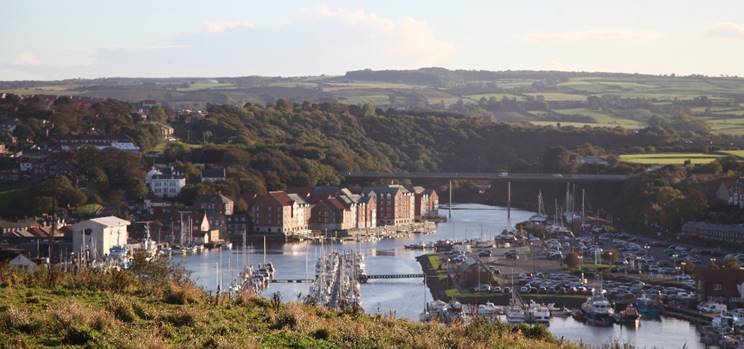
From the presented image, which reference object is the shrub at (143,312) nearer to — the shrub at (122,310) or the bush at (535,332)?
the shrub at (122,310)

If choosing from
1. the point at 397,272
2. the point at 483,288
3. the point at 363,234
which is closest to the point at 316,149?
the point at 363,234

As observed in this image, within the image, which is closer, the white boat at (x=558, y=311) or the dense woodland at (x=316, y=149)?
the white boat at (x=558, y=311)

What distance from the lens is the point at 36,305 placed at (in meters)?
8.33

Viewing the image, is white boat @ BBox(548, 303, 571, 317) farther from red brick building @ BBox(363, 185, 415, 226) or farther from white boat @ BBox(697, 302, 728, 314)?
red brick building @ BBox(363, 185, 415, 226)

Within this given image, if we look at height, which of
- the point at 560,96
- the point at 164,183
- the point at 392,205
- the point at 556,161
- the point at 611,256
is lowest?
the point at 392,205

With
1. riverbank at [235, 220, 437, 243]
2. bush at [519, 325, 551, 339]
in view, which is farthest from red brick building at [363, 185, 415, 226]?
bush at [519, 325, 551, 339]

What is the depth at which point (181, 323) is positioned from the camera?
7.87 m

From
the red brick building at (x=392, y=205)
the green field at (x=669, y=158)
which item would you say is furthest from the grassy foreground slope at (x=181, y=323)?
the green field at (x=669, y=158)

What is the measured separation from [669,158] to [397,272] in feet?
82.3

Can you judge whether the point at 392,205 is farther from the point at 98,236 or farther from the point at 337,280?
the point at 337,280

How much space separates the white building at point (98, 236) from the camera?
28.7m

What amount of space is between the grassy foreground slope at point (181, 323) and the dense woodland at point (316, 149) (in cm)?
2582

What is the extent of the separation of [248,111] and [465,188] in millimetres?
Result: 8935

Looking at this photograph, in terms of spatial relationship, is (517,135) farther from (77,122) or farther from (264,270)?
(264,270)
